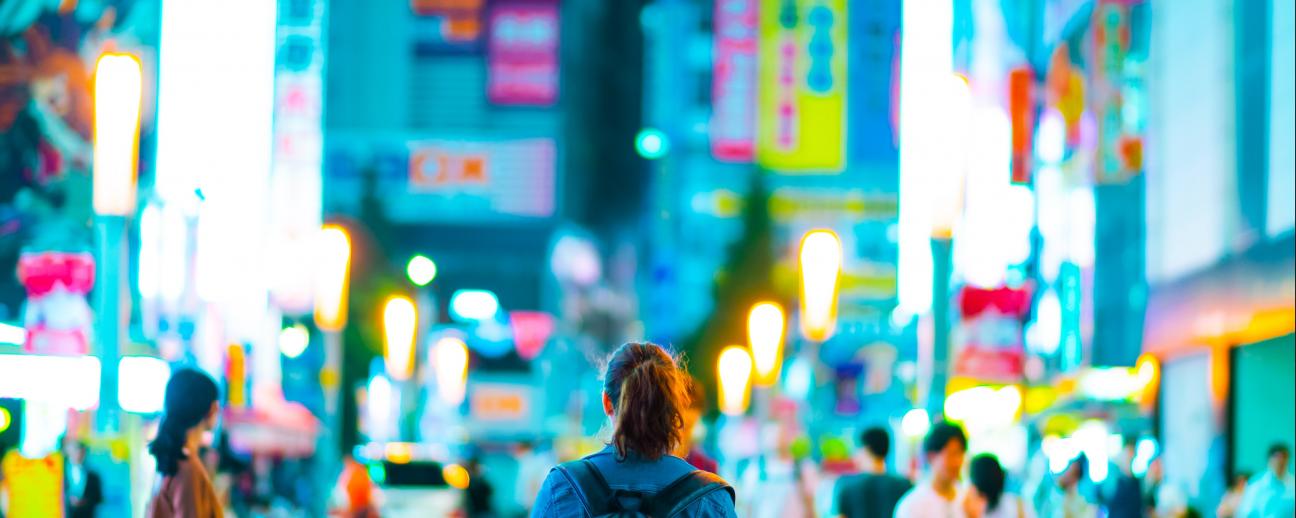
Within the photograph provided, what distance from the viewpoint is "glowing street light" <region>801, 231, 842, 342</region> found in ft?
52.5

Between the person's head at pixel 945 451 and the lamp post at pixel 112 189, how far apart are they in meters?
4.05

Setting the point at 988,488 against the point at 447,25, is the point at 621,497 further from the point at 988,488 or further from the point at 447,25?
the point at 447,25

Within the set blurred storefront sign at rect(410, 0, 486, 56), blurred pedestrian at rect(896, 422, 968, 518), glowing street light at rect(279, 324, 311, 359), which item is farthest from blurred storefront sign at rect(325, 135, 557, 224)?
blurred pedestrian at rect(896, 422, 968, 518)

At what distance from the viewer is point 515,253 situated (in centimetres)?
8256

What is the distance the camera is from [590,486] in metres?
4.22

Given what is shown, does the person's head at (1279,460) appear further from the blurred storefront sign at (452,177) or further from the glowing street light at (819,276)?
the blurred storefront sign at (452,177)

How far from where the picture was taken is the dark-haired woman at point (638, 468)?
4227 millimetres

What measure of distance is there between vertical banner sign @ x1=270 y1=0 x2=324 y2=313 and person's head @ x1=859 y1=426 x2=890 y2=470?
146 feet

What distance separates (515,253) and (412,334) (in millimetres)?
60065

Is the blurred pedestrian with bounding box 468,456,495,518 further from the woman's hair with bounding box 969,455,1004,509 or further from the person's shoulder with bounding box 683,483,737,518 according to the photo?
the person's shoulder with bounding box 683,483,737,518

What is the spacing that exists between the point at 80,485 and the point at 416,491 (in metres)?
7.33

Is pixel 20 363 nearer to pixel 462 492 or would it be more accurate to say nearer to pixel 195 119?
pixel 462 492

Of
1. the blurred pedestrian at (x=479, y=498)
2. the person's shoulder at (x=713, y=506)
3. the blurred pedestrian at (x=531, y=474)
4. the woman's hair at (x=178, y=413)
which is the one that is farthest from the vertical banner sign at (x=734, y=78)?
the person's shoulder at (x=713, y=506)

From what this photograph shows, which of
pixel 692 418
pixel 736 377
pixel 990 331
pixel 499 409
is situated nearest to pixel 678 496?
pixel 692 418
